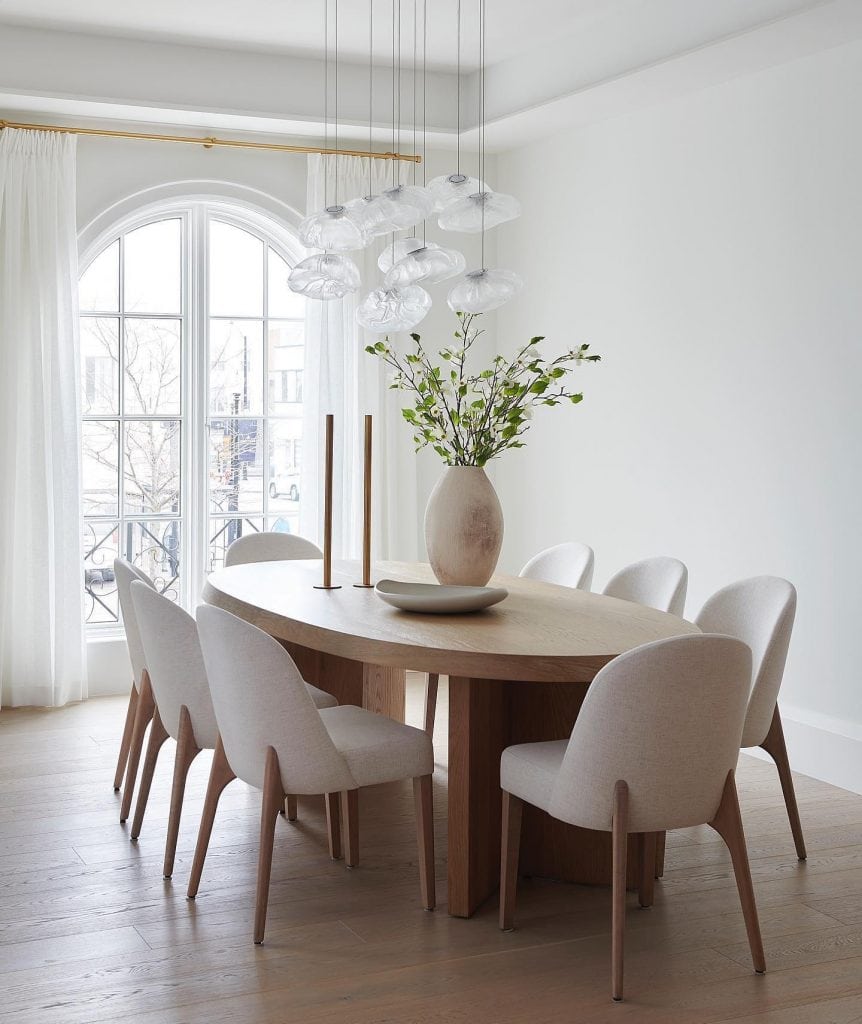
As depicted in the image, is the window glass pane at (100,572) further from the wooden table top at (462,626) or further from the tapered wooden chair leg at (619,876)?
the tapered wooden chair leg at (619,876)

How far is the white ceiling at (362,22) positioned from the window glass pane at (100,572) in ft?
7.49

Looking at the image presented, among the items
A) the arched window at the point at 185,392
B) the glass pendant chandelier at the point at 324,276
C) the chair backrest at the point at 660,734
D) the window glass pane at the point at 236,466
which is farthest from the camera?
the window glass pane at the point at 236,466

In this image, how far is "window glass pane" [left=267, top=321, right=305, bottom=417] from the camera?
6.07 meters

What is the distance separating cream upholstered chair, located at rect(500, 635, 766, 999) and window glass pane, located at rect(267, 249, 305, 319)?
150 inches

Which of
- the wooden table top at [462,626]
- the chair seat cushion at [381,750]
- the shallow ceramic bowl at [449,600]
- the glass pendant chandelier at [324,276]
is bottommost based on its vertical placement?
the chair seat cushion at [381,750]

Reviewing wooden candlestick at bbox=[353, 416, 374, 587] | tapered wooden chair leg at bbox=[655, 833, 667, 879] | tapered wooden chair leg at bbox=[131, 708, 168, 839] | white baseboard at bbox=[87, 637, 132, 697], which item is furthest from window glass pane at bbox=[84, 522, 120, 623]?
tapered wooden chair leg at bbox=[655, 833, 667, 879]

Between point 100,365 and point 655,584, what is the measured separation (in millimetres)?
3075

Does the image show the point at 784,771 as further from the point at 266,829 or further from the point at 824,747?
the point at 266,829

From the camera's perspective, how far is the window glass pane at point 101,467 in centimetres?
574

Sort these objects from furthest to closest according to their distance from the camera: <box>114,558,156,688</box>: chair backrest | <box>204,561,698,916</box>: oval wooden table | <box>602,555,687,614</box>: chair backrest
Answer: <box>602,555,687,614</box>: chair backrest, <box>114,558,156,688</box>: chair backrest, <box>204,561,698,916</box>: oval wooden table

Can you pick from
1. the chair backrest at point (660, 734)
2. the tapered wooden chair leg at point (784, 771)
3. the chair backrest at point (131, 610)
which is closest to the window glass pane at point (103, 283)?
the chair backrest at point (131, 610)

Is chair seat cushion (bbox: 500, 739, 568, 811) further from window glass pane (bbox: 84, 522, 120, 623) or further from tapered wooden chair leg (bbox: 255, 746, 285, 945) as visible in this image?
window glass pane (bbox: 84, 522, 120, 623)

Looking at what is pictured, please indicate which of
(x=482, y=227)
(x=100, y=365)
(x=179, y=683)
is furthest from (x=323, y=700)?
(x=100, y=365)

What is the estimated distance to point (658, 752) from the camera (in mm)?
2607
